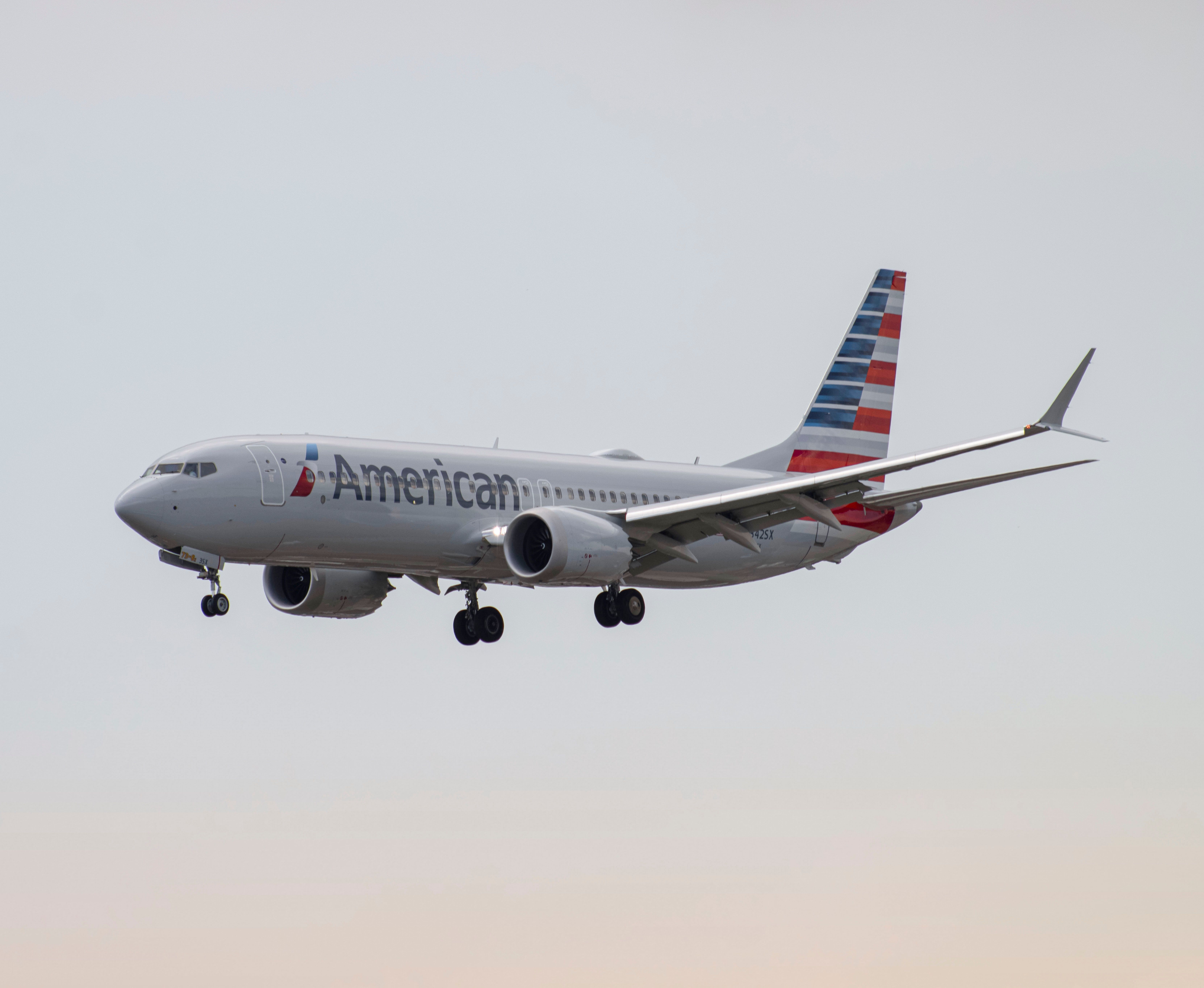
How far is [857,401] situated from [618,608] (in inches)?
473

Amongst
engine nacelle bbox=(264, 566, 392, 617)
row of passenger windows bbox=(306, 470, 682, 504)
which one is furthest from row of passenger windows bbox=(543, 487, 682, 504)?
engine nacelle bbox=(264, 566, 392, 617)

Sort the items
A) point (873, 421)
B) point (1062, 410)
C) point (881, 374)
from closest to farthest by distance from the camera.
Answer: point (1062, 410)
point (873, 421)
point (881, 374)

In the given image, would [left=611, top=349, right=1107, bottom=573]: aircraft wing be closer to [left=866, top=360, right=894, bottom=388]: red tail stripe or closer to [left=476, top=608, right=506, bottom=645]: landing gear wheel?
[left=476, top=608, right=506, bottom=645]: landing gear wheel

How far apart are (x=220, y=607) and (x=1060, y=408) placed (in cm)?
1699

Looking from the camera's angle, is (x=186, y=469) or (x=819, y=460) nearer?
(x=186, y=469)

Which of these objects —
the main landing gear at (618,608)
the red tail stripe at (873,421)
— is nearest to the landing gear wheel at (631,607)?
the main landing gear at (618,608)

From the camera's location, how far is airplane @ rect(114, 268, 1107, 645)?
3403cm

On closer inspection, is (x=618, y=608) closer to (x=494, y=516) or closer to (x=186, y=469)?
(x=494, y=516)

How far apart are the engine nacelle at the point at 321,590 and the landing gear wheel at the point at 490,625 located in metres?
2.68

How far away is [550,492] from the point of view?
130 feet

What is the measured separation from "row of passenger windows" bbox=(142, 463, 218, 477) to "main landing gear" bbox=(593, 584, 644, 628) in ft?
35.7

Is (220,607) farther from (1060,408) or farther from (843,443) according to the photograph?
(843,443)

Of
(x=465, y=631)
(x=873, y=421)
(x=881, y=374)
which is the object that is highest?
(x=881, y=374)

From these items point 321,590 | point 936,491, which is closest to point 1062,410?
point 936,491
